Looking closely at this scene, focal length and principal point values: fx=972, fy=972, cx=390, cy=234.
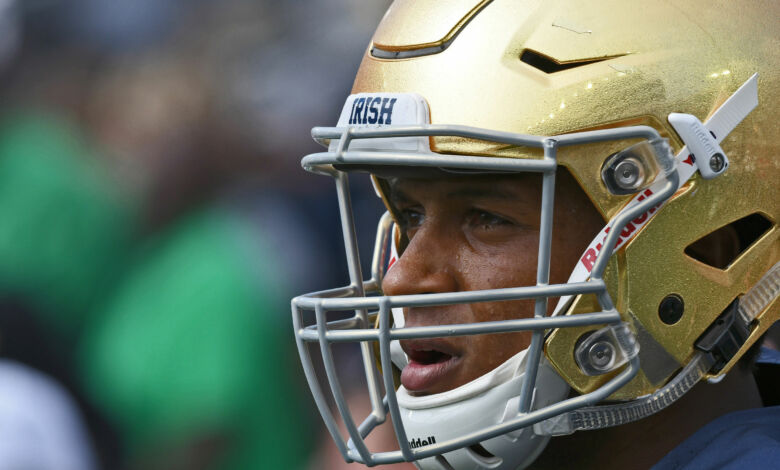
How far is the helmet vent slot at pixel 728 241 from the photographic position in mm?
1260

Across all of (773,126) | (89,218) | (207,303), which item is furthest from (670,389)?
(89,218)

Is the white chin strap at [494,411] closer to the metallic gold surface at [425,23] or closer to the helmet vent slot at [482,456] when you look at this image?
the helmet vent slot at [482,456]

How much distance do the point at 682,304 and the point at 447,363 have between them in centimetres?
31

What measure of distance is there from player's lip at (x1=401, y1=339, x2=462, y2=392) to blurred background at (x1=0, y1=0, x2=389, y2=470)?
3.65 ft

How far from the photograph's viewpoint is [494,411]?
4.02ft

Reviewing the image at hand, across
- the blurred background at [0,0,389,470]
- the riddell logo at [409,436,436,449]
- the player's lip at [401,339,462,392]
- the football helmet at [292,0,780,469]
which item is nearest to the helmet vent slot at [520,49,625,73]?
the football helmet at [292,0,780,469]

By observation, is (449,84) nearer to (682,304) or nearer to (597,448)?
(682,304)

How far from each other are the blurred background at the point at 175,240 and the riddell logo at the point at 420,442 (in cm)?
118

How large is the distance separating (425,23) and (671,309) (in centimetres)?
50

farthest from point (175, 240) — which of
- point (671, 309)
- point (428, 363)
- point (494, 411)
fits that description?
point (671, 309)

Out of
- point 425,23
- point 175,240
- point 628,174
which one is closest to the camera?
point 628,174

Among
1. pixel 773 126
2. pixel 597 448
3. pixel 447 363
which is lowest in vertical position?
pixel 597 448

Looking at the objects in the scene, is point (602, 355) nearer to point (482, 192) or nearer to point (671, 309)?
point (671, 309)

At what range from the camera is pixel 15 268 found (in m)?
2.56
